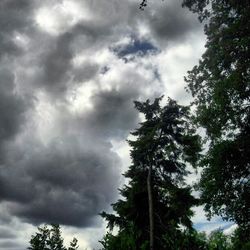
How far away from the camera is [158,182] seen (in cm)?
2752

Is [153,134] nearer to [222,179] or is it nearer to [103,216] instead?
[103,216]

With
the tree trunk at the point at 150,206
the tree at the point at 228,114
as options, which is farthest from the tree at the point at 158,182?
the tree at the point at 228,114

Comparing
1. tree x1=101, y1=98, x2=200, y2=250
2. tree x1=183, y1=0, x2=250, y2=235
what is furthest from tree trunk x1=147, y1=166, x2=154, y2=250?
tree x1=183, y1=0, x2=250, y2=235

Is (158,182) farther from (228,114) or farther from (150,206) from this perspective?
(228,114)

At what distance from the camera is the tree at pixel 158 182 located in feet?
84.2

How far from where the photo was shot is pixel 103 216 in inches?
1091

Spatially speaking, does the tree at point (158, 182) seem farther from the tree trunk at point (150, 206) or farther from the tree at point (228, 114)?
the tree at point (228, 114)

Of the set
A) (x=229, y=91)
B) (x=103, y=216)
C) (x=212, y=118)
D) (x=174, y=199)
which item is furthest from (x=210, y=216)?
(x=103, y=216)

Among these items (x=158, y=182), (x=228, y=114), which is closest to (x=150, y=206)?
(x=158, y=182)

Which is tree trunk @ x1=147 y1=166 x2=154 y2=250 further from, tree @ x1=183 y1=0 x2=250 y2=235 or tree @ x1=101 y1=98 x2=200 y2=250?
tree @ x1=183 y1=0 x2=250 y2=235

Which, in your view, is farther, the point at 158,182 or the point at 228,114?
the point at 158,182

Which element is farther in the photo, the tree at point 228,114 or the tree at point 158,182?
the tree at point 158,182

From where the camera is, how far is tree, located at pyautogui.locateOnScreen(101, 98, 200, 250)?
25.7 metres

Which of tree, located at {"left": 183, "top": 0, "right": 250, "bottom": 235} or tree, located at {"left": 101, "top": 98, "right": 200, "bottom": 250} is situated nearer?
tree, located at {"left": 183, "top": 0, "right": 250, "bottom": 235}
